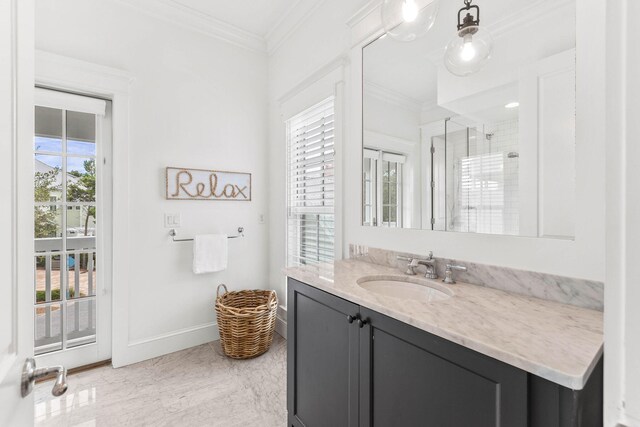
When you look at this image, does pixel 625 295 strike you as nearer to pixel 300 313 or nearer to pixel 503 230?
pixel 503 230

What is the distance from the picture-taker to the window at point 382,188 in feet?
5.54

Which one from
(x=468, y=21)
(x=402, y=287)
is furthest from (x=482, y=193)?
(x=468, y=21)

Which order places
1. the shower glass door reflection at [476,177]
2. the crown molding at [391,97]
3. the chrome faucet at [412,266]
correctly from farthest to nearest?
the crown molding at [391,97] → the chrome faucet at [412,266] → the shower glass door reflection at [476,177]

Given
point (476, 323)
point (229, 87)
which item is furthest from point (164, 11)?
point (476, 323)

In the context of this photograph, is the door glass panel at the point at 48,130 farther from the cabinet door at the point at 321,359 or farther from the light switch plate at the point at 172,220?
the cabinet door at the point at 321,359

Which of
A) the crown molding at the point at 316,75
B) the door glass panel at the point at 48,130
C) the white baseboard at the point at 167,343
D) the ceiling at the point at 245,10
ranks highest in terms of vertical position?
the ceiling at the point at 245,10

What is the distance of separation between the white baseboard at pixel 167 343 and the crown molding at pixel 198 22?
259 cm

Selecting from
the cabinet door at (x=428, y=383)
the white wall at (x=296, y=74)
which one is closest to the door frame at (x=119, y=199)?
the white wall at (x=296, y=74)

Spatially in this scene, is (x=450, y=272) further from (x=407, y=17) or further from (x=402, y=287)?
(x=407, y=17)

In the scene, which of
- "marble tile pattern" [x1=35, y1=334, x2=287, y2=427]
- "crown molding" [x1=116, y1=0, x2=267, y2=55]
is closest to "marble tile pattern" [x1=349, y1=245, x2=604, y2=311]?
"marble tile pattern" [x1=35, y1=334, x2=287, y2=427]

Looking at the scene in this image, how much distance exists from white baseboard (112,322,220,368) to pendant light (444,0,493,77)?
266 centimetres

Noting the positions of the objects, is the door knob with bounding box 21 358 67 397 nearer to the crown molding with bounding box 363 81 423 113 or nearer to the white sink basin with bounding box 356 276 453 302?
the white sink basin with bounding box 356 276 453 302

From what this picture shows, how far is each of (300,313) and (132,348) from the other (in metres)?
1.68

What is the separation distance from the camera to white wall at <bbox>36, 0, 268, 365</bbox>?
7.26ft
